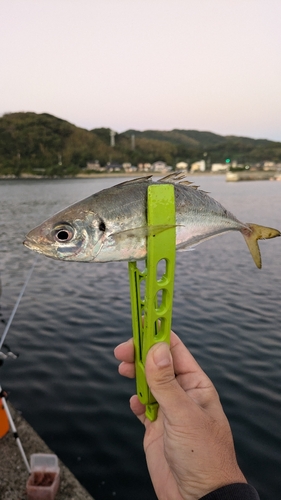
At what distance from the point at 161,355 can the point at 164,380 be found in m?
0.21

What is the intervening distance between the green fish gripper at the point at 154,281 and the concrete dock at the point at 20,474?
16.2 ft

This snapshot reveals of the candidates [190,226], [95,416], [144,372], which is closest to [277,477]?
[95,416]

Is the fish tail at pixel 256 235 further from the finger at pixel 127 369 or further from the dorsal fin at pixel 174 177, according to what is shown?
the finger at pixel 127 369

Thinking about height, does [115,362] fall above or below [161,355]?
below

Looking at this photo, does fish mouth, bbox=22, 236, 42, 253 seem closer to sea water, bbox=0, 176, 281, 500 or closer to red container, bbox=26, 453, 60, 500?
red container, bbox=26, 453, 60, 500

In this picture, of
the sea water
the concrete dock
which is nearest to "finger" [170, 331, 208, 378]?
the concrete dock

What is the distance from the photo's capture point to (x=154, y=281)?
2502 millimetres

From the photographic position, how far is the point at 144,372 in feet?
9.59

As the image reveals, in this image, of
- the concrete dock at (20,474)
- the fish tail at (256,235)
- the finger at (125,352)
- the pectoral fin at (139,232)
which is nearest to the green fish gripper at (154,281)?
the pectoral fin at (139,232)

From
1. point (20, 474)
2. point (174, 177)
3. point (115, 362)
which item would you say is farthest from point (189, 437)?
point (115, 362)

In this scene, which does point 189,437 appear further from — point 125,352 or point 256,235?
point 256,235

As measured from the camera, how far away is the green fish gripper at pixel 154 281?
233 centimetres

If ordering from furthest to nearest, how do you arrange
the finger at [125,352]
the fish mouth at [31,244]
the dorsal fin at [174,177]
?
the finger at [125,352], the dorsal fin at [174,177], the fish mouth at [31,244]

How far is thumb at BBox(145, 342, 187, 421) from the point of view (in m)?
2.70
